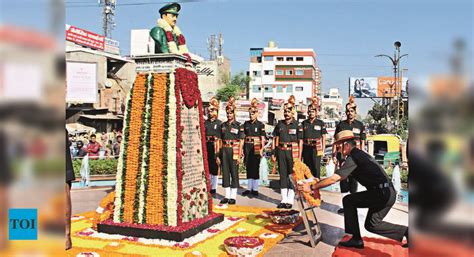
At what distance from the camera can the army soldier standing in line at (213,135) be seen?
314 inches

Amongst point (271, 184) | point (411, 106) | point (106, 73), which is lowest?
point (271, 184)

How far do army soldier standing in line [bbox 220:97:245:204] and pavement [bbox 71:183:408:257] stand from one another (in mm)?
313

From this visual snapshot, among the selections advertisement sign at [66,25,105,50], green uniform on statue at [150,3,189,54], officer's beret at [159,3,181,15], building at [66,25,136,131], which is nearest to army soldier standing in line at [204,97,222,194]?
green uniform on statue at [150,3,189,54]

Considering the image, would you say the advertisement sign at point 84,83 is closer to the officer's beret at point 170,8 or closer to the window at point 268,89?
the officer's beret at point 170,8

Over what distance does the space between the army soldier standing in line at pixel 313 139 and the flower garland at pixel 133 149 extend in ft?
10.0

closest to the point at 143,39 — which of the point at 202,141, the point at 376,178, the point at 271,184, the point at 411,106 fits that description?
the point at 271,184

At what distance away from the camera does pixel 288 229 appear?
5910mm

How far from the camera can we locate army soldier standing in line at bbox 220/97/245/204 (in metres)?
7.88

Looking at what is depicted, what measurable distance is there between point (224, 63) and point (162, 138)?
43239 mm

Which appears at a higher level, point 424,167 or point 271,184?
point 424,167

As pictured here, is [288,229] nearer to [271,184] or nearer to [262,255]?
[262,255]

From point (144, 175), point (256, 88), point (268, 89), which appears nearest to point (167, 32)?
point (144, 175)

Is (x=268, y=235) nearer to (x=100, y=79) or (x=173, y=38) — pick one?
(x=173, y=38)

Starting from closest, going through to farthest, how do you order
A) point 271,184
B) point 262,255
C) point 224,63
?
point 262,255 < point 271,184 < point 224,63
